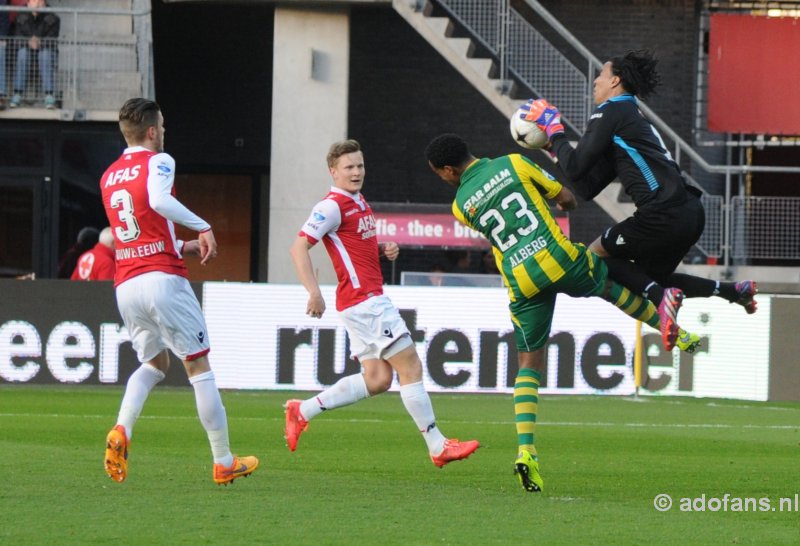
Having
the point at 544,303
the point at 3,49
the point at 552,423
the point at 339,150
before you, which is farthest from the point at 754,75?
the point at 544,303

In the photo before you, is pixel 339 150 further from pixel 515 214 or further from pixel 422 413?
pixel 422 413

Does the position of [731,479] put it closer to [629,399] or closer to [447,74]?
[629,399]

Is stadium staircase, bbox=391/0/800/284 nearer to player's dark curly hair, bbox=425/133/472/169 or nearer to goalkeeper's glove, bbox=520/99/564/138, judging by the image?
goalkeeper's glove, bbox=520/99/564/138

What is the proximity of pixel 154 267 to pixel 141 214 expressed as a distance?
0.30 m

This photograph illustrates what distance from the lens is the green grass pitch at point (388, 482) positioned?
21.5 feet

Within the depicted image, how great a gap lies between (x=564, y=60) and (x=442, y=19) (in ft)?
5.98

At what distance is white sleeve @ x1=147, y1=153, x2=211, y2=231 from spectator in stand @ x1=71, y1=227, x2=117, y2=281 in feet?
33.1

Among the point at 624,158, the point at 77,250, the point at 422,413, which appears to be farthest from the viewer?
the point at 77,250

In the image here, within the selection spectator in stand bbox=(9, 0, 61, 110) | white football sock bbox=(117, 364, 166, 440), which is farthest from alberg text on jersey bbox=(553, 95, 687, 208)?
spectator in stand bbox=(9, 0, 61, 110)

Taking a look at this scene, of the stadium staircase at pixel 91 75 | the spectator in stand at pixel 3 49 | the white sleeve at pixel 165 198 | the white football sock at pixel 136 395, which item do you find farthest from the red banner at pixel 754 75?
the white sleeve at pixel 165 198

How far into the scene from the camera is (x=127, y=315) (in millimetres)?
8195

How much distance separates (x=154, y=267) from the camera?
8070 mm

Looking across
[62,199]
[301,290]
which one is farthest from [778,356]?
[62,199]

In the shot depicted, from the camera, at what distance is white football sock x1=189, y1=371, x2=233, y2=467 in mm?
8094
